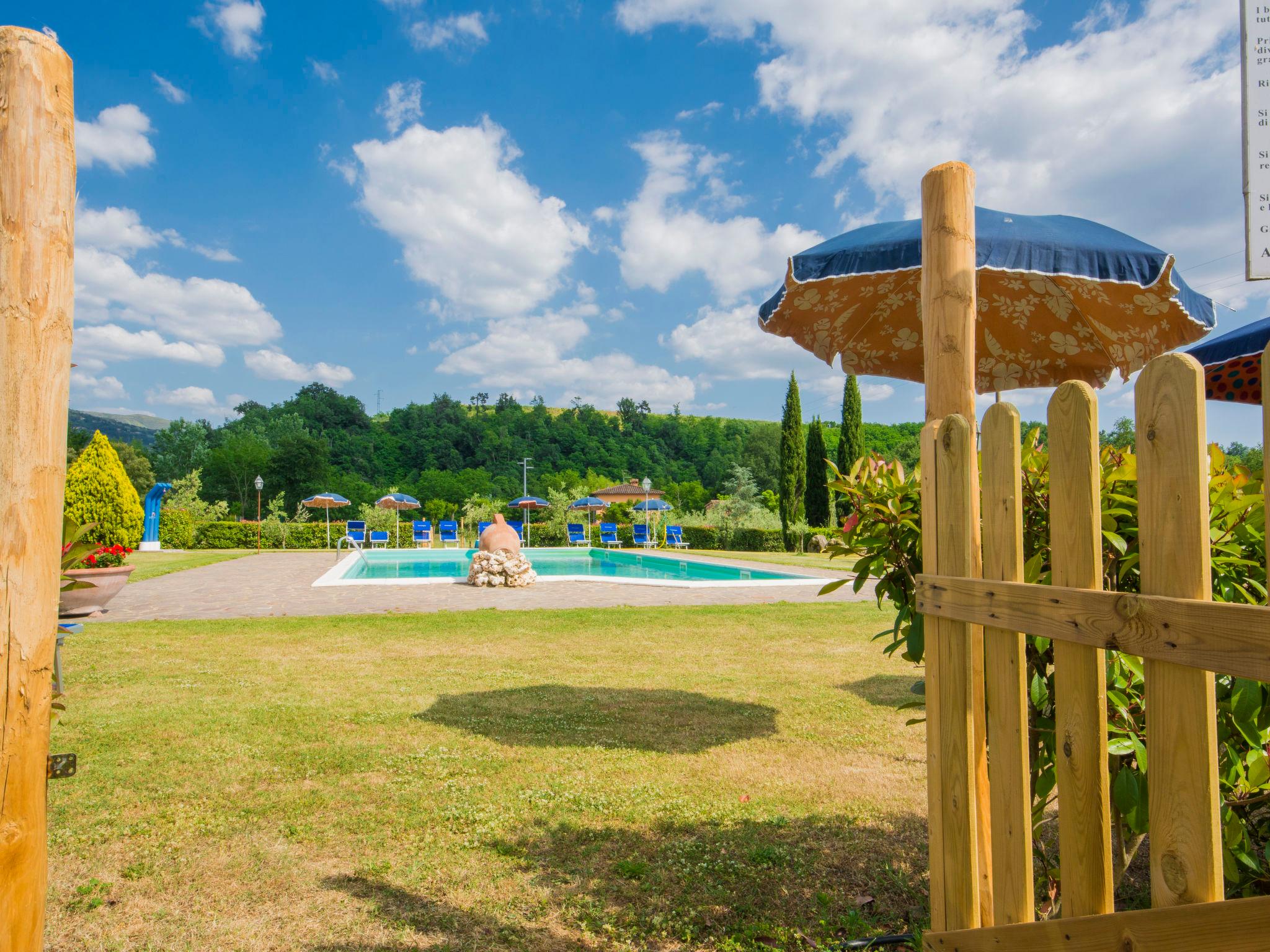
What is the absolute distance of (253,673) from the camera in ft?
→ 17.4

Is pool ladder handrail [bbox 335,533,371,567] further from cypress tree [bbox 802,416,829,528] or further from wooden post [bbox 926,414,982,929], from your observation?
wooden post [bbox 926,414,982,929]

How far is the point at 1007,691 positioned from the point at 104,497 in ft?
32.7

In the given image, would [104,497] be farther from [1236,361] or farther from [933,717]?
[1236,361]

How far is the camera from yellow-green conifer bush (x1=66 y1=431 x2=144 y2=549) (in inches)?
321

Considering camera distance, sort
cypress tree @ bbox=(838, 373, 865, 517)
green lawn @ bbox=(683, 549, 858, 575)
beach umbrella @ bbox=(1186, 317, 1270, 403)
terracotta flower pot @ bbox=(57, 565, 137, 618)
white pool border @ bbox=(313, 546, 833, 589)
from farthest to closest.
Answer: cypress tree @ bbox=(838, 373, 865, 517) → green lawn @ bbox=(683, 549, 858, 575) → white pool border @ bbox=(313, 546, 833, 589) → terracotta flower pot @ bbox=(57, 565, 137, 618) → beach umbrella @ bbox=(1186, 317, 1270, 403)

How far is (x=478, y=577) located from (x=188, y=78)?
1476cm

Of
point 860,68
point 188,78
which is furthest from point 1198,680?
point 188,78

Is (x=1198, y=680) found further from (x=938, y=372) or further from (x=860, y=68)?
(x=860, y=68)

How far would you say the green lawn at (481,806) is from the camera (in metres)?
2.10

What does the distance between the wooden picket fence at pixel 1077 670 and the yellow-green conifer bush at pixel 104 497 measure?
922 cm

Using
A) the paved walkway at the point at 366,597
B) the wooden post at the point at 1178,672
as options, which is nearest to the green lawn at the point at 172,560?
the paved walkway at the point at 366,597

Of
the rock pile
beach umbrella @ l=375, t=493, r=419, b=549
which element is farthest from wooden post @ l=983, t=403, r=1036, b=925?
beach umbrella @ l=375, t=493, r=419, b=549

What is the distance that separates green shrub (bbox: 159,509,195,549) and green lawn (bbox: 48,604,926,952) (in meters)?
19.6

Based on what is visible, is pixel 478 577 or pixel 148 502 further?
pixel 148 502
